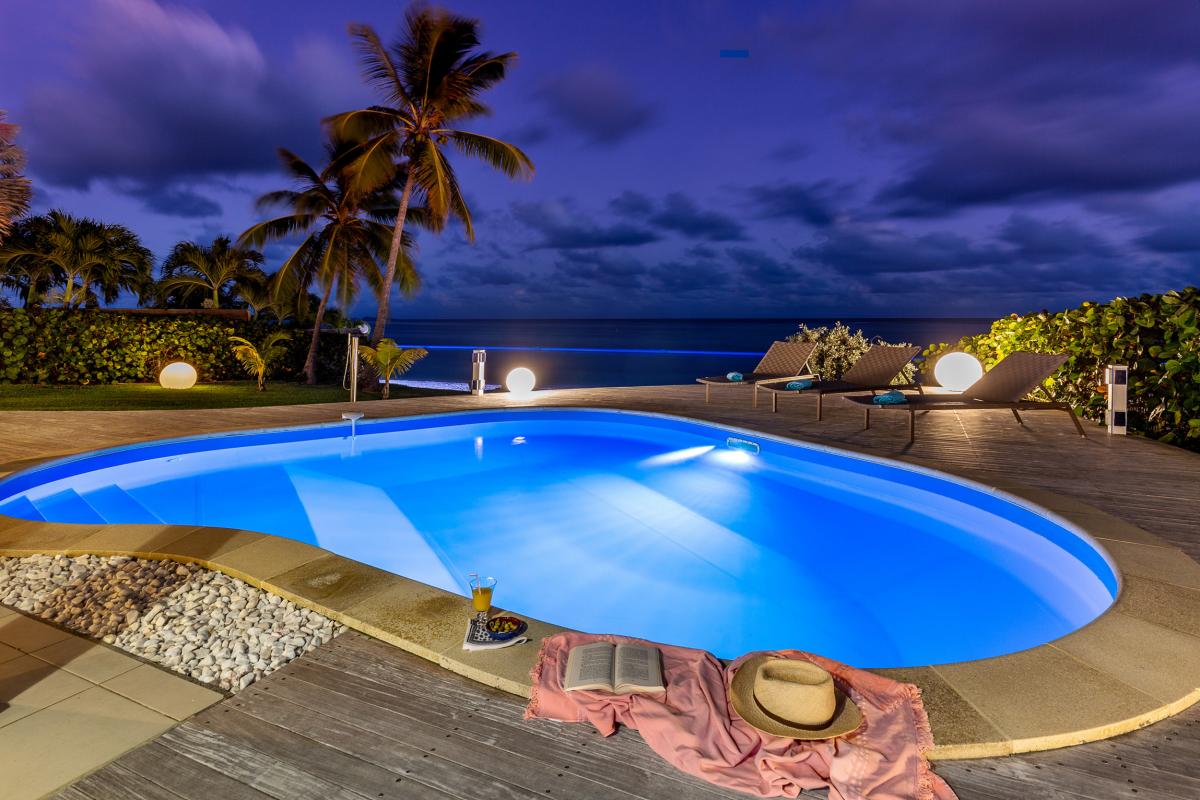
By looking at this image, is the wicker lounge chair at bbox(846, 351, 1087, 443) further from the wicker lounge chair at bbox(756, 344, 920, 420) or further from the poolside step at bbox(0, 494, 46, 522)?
the poolside step at bbox(0, 494, 46, 522)

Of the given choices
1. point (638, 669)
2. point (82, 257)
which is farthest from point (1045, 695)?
point (82, 257)

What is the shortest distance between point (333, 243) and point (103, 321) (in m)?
4.29

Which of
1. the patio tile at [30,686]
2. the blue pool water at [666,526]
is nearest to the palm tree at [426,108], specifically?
the blue pool water at [666,526]

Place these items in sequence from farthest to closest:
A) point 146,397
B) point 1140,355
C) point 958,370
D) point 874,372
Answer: point 146,397
point 958,370
point 874,372
point 1140,355

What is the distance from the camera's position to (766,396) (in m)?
9.95

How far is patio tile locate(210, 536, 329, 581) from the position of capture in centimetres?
293

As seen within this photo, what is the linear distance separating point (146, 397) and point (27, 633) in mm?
8520

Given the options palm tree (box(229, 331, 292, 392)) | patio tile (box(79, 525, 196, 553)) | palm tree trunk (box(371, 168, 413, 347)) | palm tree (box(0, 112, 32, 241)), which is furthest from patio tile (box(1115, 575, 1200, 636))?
palm tree (box(0, 112, 32, 241))

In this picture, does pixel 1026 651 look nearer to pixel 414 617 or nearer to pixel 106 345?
pixel 414 617

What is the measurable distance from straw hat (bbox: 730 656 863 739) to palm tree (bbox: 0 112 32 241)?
12.1 metres

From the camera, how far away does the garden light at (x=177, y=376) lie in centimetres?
1042

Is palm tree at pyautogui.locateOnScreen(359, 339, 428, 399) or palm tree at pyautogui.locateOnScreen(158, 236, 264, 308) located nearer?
palm tree at pyautogui.locateOnScreen(359, 339, 428, 399)

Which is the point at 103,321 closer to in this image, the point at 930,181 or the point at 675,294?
the point at 930,181

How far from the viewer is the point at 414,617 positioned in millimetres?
2434
